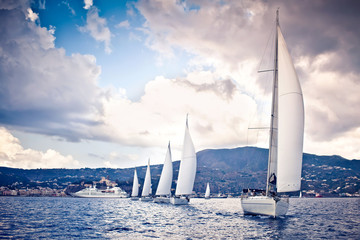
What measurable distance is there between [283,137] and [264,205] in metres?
8.87

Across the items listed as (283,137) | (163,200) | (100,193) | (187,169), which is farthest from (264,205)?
(100,193)

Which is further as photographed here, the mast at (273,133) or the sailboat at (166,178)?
the sailboat at (166,178)

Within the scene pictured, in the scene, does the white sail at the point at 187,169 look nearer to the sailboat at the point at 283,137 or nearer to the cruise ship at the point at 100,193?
the sailboat at the point at 283,137

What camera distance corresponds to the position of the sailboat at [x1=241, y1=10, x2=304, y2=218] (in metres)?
31.8

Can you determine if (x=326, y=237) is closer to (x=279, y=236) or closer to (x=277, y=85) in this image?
(x=279, y=236)

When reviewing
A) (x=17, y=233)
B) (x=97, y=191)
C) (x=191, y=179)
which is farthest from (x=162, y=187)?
(x=97, y=191)

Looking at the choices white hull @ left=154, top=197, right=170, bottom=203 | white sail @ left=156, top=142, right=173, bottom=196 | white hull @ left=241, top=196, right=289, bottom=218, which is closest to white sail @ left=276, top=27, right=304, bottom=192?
white hull @ left=241, top=196, right=289, bottom=218

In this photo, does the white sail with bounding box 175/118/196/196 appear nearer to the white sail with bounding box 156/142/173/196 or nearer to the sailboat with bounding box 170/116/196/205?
the sailboat with bounding box 170/116/196/205

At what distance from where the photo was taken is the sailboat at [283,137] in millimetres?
31797

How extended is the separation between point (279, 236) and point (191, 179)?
4403 cm

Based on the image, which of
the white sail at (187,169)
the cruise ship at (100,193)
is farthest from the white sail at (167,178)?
the cruise ship at (100,193)

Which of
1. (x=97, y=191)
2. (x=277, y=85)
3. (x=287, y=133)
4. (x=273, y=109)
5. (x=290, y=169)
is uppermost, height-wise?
(x=277, y=85)

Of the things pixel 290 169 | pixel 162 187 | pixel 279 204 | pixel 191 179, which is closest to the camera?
pixel 290 169

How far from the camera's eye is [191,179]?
68.9 meters
